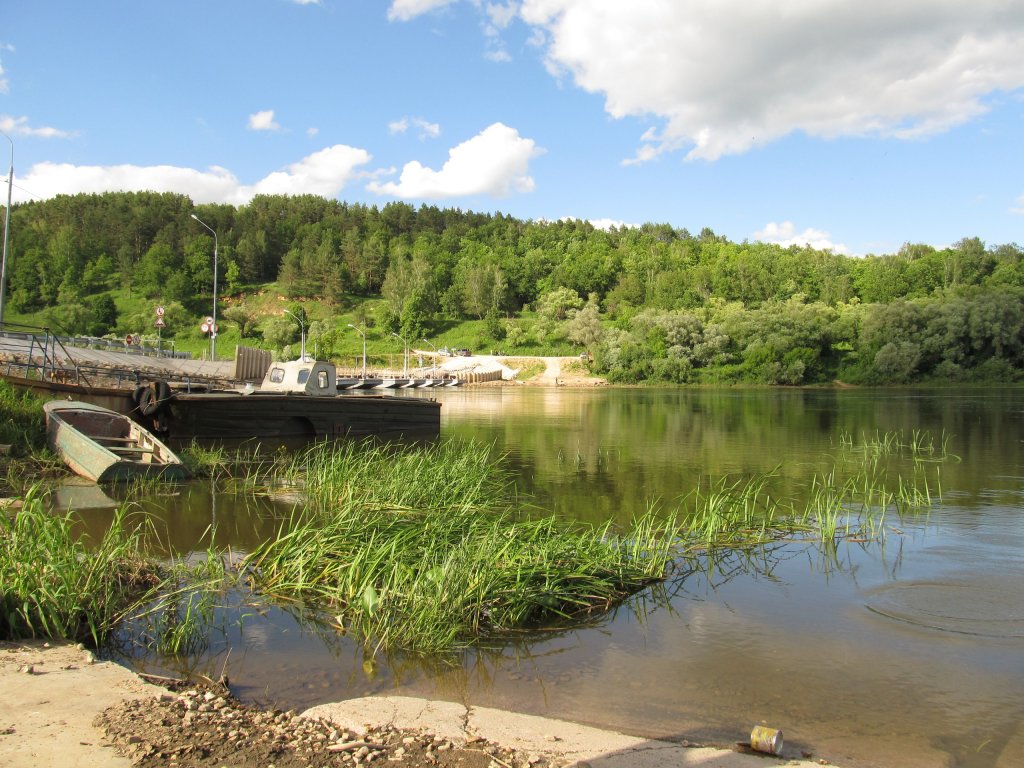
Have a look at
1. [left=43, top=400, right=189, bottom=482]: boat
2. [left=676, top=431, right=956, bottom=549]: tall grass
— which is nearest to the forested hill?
[left=676, top=431, right=956, bottom=549]: tall grass

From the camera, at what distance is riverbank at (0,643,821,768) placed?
3.66m

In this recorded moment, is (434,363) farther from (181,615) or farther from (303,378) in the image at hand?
(181,615)

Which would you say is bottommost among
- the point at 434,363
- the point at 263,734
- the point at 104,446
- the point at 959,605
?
the point at 959,605

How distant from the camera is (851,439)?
867 inches

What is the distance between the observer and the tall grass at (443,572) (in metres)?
5.95

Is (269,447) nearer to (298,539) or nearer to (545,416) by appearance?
(298,539)

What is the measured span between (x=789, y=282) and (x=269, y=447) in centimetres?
10865

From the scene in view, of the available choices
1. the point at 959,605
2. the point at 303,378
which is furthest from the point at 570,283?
the point at 959,605

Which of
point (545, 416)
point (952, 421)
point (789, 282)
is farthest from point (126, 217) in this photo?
point (952, 421)

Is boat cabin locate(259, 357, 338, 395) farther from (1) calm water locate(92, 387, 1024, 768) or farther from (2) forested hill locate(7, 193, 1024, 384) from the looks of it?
(2) forested hill locate(7, 193, 1024, 384)

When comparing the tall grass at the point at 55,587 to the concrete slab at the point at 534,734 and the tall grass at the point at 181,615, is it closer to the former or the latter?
the tall grass at the point at 181,615

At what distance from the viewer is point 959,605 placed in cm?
719

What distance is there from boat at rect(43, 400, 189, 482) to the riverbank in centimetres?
843

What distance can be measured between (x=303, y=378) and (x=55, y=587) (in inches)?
675
